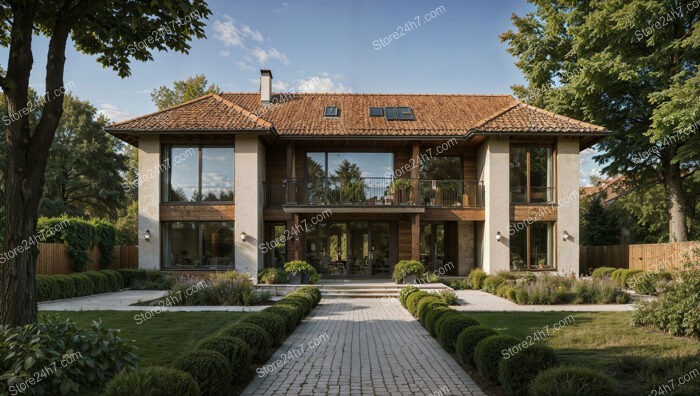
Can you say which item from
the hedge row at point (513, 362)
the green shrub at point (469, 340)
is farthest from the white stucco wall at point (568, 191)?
the green shrub at point (469, 340)

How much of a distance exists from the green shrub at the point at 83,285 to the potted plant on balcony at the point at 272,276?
5.60 m

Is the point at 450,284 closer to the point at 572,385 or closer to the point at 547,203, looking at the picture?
the point at 547,203

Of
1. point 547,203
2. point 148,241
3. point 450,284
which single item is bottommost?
point 450,284

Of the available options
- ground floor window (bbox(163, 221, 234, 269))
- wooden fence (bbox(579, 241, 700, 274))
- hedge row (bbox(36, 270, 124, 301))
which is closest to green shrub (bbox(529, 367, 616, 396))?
hedge row (bbox(36, 270, 124, 301))

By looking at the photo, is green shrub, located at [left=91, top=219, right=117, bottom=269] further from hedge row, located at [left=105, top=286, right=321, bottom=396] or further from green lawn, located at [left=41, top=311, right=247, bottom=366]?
hedge row, located at [left=105, top=286, right=321, bottom=396]

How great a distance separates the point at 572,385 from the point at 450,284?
14309mm

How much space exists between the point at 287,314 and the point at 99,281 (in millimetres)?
10429

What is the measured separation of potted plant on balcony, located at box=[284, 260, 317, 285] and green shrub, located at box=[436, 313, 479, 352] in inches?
405

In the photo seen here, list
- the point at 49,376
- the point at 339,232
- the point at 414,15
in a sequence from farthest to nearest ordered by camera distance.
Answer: the point at 339,232, the point at 414,15, the point at 49,376

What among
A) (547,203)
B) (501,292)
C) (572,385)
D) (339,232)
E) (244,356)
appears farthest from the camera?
(339,232)

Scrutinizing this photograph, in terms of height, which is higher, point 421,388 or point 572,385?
point 572,385

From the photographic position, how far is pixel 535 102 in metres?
26.3

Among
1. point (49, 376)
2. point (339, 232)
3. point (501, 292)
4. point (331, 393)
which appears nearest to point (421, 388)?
point (331, 393)

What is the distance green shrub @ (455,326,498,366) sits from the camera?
6922 mm
